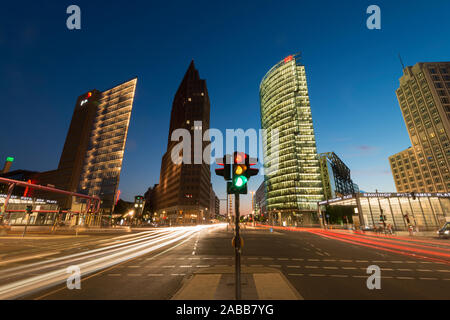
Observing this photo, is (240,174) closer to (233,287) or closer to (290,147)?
(233,287)

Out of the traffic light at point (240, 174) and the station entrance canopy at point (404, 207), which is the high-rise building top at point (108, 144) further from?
the traffic light at point (240, 174)

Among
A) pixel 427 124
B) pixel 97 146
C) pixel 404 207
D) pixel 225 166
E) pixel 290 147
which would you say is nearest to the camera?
pixel 225 166

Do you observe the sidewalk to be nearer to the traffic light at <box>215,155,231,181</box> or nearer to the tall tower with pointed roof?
the traffic light at <box>215,155,231,181</box>

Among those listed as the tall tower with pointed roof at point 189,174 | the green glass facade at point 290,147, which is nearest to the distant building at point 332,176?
the green glass facade at point 290,147

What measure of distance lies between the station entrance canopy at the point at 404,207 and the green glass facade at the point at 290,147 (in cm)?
4268

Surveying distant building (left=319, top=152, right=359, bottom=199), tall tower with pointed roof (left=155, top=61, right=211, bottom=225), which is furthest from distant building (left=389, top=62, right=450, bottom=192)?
tall tower with pointed roof (left=155, top=61, right=211, bottom=225)

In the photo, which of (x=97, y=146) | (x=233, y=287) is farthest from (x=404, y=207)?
(x=97, y=146)

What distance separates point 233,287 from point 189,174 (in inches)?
4305

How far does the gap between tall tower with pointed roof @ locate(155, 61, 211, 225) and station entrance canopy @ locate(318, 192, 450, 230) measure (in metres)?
71.6

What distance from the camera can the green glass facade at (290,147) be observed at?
94.6 metres

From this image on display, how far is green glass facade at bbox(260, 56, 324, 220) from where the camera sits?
9462cm

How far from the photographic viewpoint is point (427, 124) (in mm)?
91750
